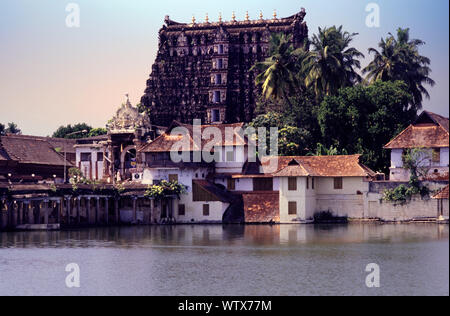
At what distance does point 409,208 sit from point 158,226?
22.0m

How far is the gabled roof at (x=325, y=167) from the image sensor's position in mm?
78625

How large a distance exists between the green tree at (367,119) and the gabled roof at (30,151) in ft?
99.1

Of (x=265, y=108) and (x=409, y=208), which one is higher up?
(x=265, y=108)

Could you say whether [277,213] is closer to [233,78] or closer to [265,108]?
[265,108]

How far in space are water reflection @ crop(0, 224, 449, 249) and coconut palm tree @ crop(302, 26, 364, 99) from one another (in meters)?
21.4

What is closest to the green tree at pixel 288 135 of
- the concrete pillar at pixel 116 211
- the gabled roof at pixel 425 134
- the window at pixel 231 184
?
the window at pixel 231 184

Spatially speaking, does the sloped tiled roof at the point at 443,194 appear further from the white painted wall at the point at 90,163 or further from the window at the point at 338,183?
the white painted wall at the point at 90,163

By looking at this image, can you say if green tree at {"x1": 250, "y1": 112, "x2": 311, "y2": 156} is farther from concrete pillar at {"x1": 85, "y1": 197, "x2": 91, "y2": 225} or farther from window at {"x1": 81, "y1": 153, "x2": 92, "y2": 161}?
window at {"x1": 81, "y1": 153, "x2": 92, "y2": 161}

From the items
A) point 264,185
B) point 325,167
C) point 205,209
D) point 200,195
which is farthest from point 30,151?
point 325,167

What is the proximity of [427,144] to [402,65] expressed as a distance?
928 inches

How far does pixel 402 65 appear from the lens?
324 feet

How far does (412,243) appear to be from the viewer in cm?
5762
